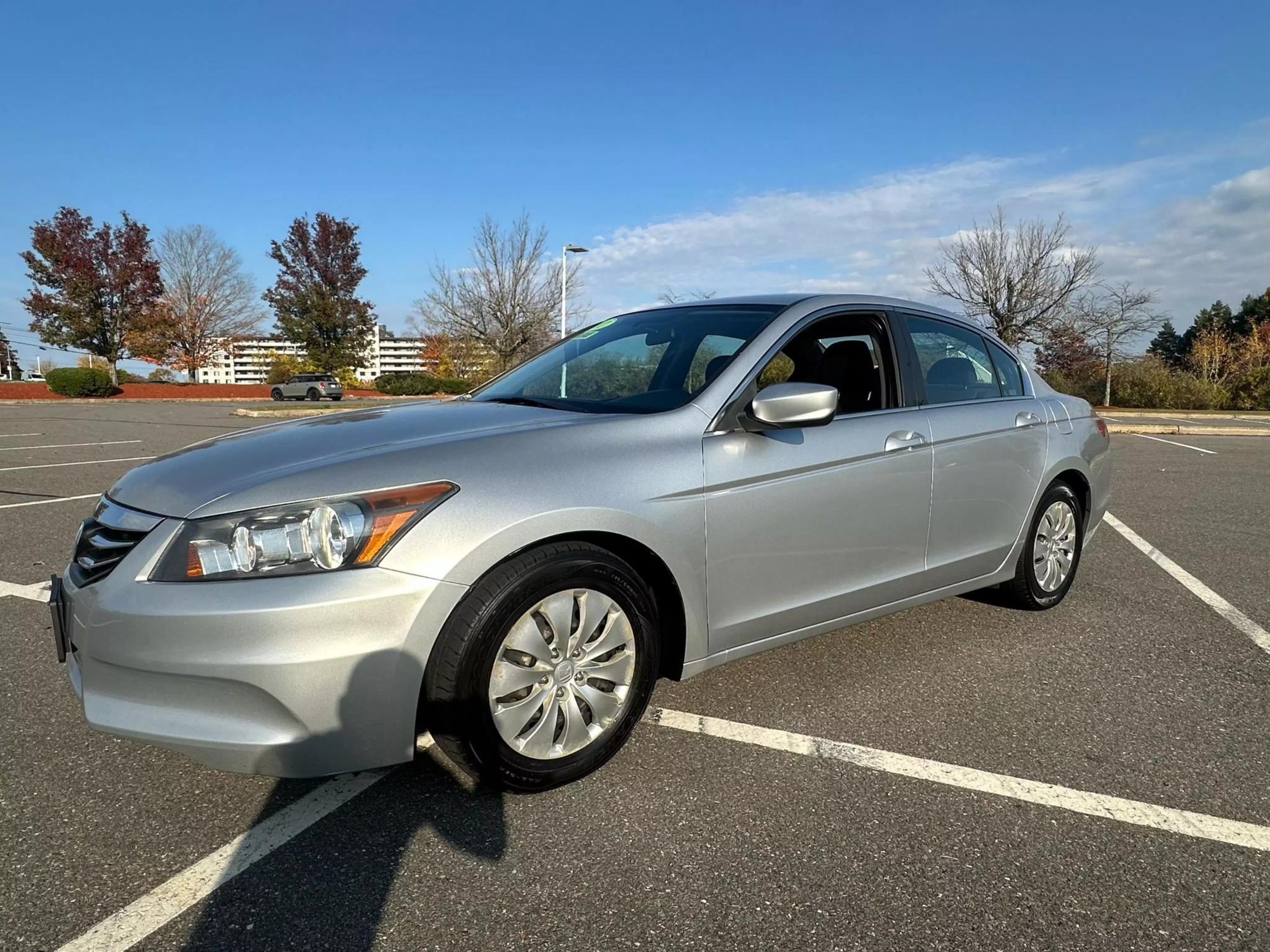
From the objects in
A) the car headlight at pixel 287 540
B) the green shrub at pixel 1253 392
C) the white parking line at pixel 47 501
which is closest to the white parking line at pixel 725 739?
the car headlight at pixel 287 540

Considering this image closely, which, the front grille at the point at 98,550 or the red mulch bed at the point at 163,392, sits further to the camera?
the red mulch bed at the point at 163,392

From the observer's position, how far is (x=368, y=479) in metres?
2.29

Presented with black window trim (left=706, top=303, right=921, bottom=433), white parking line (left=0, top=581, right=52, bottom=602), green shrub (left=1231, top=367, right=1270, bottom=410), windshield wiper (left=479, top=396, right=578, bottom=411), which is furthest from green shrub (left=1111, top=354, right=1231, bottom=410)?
white parking line (left=0, top=581, right=52, bottom=602)

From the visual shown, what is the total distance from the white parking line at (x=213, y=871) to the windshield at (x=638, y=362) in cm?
155

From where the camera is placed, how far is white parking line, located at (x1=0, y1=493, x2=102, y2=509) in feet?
23.2

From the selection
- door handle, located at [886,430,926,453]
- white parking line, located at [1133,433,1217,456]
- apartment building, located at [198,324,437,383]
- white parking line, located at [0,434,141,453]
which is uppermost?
apartment building, located at [198,324,437,383]

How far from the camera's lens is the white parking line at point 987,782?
93.9 inches

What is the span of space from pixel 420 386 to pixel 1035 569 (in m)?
42.2

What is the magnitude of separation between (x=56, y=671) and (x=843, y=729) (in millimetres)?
3195

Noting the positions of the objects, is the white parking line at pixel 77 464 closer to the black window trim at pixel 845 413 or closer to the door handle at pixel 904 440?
the black window trim at pixel 845 413

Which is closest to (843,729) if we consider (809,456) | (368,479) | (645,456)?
(809,456)

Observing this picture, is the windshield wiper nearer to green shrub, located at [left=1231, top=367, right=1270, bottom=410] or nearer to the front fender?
the front fender

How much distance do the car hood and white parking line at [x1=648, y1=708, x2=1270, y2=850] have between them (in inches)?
48.6

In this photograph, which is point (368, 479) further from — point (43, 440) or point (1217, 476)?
point (43, 440)
